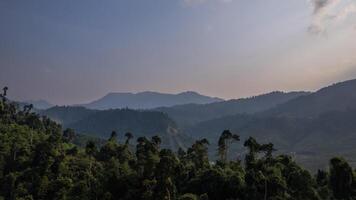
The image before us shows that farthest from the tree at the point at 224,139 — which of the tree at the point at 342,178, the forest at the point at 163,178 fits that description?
the tree at the point at 342,178

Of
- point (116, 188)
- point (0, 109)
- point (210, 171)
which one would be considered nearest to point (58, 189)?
point (116, 188)

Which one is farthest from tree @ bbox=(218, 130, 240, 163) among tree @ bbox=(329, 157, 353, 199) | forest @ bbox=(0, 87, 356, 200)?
tree @ bbox=(329, 157, 353, 199)

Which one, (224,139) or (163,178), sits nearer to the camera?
(163,178)

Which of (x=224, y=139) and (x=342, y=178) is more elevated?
(x=224, y=139)

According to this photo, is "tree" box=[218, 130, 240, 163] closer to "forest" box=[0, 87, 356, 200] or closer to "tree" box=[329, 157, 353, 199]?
"forest" box=[0, 87, 356, 200]

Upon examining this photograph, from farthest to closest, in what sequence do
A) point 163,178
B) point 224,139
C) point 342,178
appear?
1. point 224,139
2. point 342,178
3. point 163,178

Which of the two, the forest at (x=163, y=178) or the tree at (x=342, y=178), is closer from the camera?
the tree at (x=342, y=178)

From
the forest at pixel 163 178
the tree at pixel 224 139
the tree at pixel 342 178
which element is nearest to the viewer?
the tree at pixel 342 178

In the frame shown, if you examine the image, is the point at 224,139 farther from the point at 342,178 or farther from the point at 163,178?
the point at 163,178

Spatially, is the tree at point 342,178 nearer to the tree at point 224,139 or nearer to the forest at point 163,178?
the forest at point 163,178

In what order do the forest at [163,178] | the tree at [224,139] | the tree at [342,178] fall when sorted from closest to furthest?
1. the tree at [342,178]
2. the forest at [163,178]
3. the tree at [224,139]

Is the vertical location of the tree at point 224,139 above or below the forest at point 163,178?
above

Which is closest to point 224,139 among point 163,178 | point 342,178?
point 342,178

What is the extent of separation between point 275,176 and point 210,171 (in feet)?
41.3
